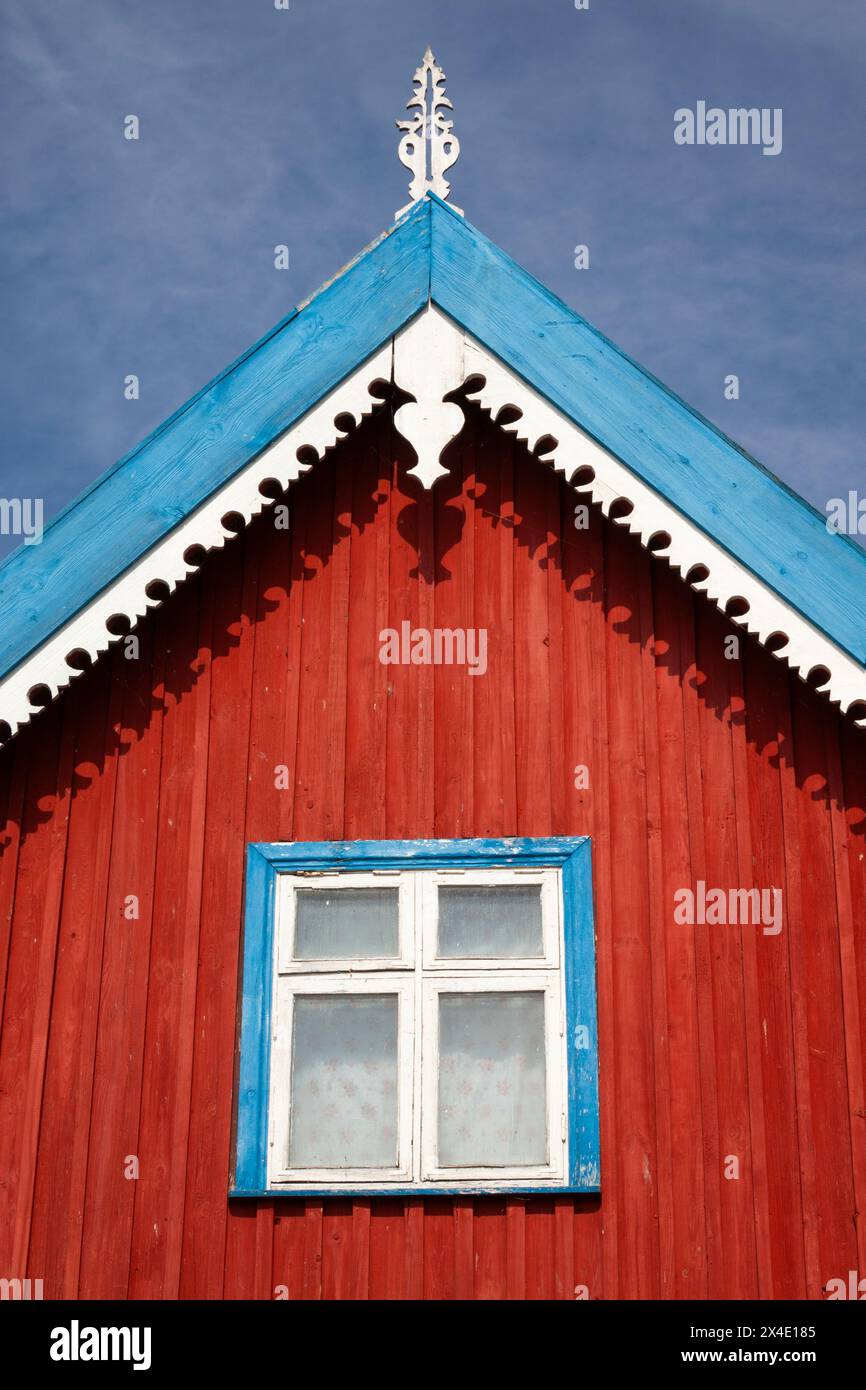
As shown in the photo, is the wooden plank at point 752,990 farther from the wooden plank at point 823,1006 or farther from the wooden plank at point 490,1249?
the wooden plank at point 490,1249

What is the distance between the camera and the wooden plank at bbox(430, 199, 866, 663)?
17.5 ft

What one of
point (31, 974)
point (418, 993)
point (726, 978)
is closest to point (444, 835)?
point (418, 993)

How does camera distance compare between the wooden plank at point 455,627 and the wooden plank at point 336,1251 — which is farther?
the wooden plank at point 455,627

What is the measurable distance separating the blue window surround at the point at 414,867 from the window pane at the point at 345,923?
0.37 feet

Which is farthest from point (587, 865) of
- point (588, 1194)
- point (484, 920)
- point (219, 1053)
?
point (219, 1053)

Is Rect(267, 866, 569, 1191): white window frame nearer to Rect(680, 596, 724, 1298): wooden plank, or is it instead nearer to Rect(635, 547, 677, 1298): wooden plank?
Rect(635, 547, 677, 1298): wooden plank

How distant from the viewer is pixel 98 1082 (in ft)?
17.6

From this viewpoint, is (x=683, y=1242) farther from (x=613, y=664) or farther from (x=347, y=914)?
(x=613, y=664)

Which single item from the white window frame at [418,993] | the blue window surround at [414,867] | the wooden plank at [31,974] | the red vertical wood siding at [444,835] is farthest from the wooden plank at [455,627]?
the wooden plank at [31,974]

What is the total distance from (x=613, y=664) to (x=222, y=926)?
79.2 inches

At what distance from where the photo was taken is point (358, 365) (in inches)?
224

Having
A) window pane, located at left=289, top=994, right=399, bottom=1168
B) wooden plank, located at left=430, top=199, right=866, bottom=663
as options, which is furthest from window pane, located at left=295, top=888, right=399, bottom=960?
wooden plank, located at left=430, top=199, right=866, bottom=663

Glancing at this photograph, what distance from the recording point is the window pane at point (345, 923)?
17.9ft

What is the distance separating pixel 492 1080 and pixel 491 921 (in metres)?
0.63
